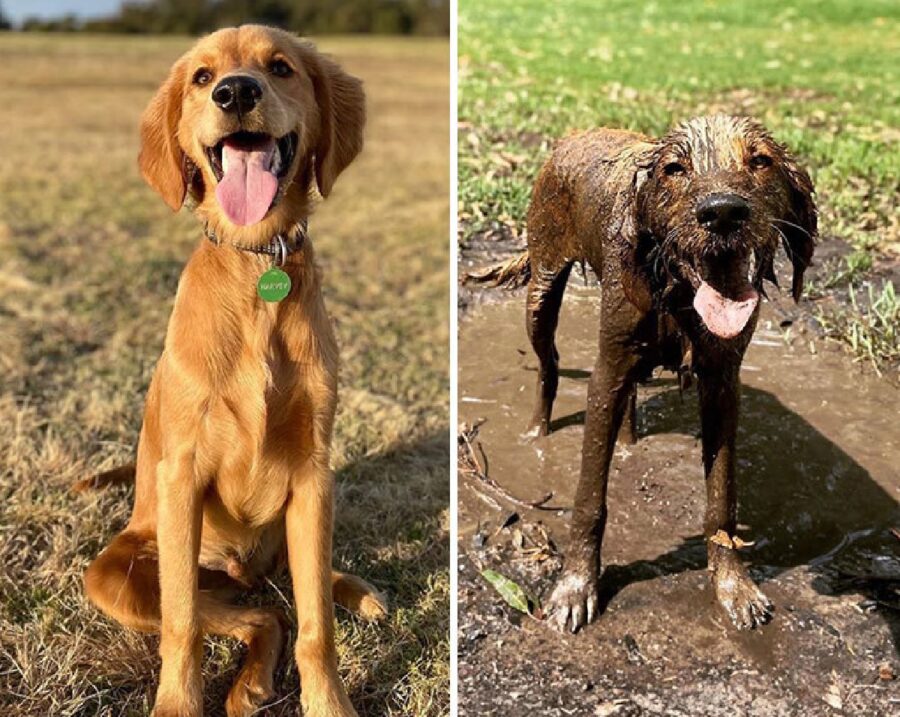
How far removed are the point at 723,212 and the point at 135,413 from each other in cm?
303

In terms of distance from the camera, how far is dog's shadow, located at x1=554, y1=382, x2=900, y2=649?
121 inches

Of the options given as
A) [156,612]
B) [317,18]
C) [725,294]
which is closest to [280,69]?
[725,294]

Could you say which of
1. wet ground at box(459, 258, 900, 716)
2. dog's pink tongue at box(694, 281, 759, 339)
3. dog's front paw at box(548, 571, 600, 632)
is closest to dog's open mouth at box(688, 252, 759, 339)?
dog's pink tongue at box(694, 281, 759, 339)

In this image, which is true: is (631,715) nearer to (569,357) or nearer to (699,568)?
(699,568)

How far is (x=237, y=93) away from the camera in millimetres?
2307

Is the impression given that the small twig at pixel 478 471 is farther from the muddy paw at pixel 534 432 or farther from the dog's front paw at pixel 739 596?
the dog's front paw at pixel 739 596

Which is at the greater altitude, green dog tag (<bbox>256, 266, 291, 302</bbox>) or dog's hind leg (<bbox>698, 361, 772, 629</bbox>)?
green dog tag (<bbox>256, 266, 291, 302</bbox>)

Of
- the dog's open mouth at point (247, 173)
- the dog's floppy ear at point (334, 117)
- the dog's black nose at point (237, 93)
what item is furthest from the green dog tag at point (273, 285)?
the dog's black nose at point (237, 93)

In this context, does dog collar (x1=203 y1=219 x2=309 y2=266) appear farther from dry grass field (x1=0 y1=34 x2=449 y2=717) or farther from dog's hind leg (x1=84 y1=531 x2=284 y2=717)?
dry grass field (x1=0 y1=34 x2=449 y2=717)

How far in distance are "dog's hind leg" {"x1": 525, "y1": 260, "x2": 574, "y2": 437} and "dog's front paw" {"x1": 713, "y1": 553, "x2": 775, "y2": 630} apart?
0.98m

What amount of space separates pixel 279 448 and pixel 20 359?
2991 mm

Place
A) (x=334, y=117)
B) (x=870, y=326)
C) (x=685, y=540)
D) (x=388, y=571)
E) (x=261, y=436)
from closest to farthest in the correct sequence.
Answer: (x=261, y=436) < (x=334, y=117) < (x=685, y=540) < (x=388, y=571) < (x=870, y=326)

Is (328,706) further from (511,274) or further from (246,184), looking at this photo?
(511,274)

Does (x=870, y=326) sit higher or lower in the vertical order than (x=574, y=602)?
higher
